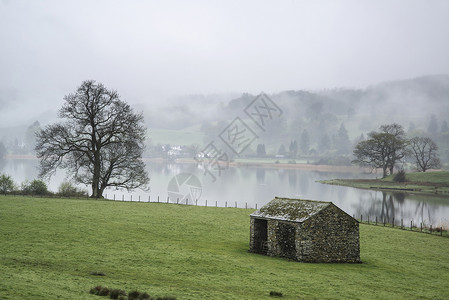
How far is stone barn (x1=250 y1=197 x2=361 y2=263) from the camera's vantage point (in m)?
32.3

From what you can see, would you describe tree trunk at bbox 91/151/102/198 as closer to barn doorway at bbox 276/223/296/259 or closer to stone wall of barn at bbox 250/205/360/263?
stone wall of barn at bbox 250/205/360/263

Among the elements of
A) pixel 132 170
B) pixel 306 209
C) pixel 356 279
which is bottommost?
pixel 356 279

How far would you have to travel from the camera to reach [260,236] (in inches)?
1406

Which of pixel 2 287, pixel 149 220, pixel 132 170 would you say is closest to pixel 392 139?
pixel 132 170

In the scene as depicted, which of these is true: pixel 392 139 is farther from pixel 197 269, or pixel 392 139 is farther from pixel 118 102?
pixel 197 269

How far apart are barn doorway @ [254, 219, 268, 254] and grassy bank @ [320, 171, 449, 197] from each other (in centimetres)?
8343

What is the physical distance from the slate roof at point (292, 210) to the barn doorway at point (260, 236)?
90cm

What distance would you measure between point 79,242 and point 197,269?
9.39 m

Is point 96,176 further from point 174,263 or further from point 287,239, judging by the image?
point 174,263

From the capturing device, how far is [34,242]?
95.7 feet

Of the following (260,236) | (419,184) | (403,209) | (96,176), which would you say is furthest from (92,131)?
(419,184)

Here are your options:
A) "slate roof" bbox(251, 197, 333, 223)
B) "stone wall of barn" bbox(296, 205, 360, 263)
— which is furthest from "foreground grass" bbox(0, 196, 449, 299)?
"slate roof" bbox(251, 197, 333, 223)

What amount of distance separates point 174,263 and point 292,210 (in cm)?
1098

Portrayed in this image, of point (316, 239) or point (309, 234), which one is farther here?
point (316, 239)
